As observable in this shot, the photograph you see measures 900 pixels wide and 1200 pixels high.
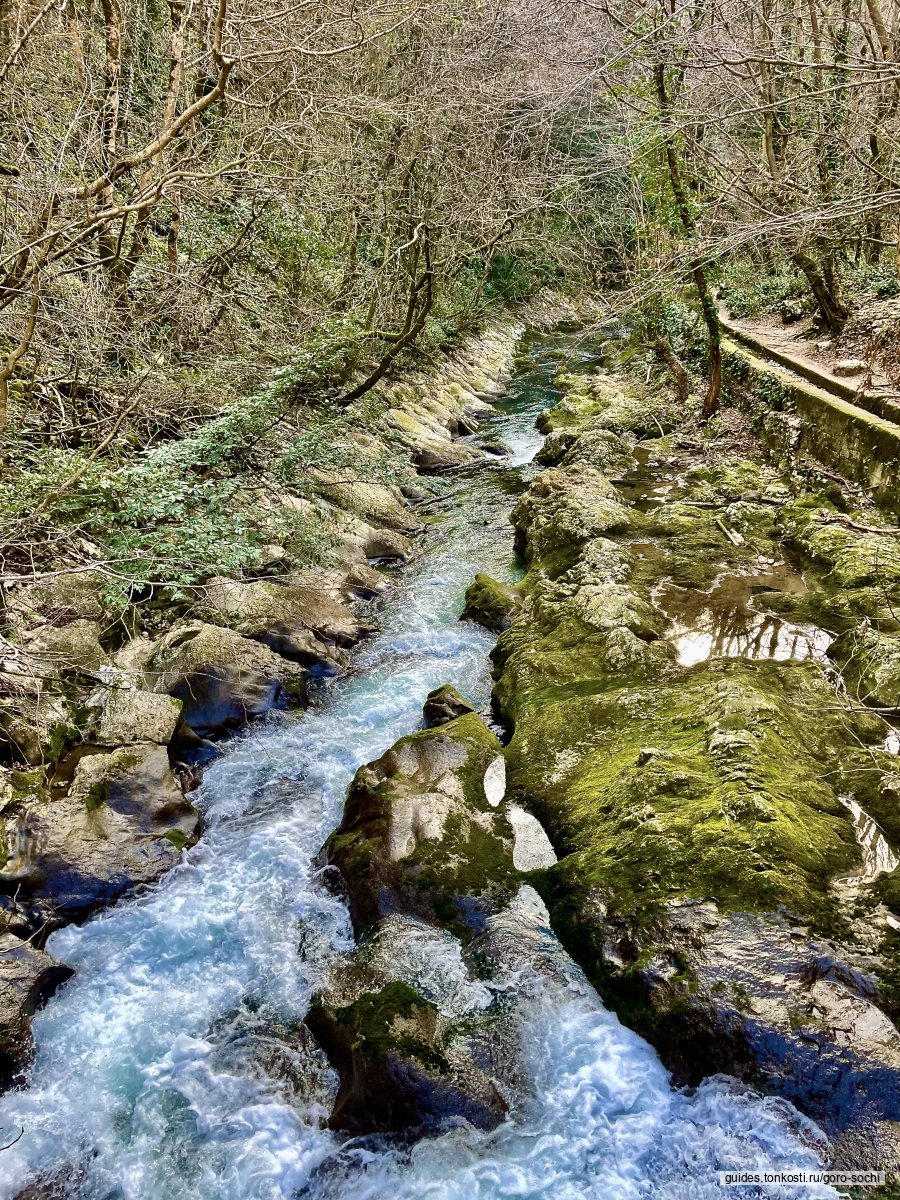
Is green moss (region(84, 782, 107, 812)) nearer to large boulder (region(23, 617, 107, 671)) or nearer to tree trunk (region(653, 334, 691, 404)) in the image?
large boulder (region(23, 617, 107, 671))

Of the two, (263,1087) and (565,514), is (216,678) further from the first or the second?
(565,514)

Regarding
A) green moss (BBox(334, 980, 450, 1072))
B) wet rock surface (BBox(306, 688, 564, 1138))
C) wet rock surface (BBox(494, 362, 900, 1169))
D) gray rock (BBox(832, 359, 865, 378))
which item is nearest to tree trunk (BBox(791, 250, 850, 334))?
gray rock (BBox(832, 359, 865, 378))

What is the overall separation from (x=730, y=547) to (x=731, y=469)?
101 inches

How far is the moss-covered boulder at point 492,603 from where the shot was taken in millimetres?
7790

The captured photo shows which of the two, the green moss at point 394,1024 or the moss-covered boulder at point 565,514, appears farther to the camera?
the moss-covered boulder at point 565,514

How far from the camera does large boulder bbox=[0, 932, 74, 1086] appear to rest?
149 inches

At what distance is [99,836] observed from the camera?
16.0ft

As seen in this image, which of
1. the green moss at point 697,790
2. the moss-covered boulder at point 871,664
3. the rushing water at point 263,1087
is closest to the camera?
the rushing water at point 263,1087

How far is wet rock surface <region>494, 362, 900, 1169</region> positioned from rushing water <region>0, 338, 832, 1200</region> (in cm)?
26

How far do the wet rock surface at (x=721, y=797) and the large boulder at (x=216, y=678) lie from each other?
225 centimetres

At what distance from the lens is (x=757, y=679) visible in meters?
5.30

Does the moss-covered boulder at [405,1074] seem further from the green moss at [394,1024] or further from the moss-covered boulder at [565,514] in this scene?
the moss-covered boulder at [565,514]

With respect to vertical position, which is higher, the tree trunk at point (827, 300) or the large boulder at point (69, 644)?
the tree trunk at point (827, 300)

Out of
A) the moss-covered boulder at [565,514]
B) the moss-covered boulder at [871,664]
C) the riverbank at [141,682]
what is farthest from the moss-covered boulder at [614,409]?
the moss-covered boulder at [871,664]
